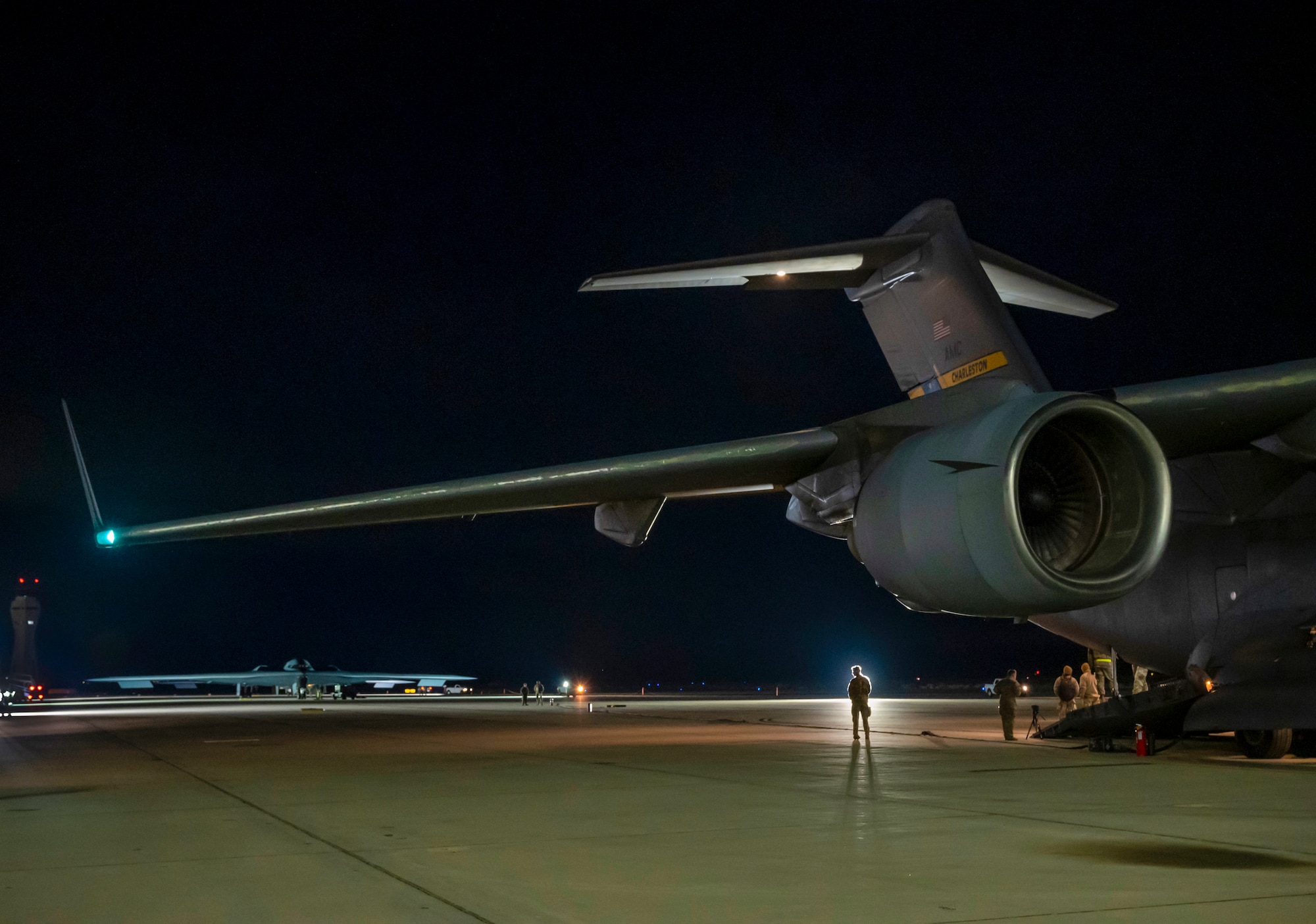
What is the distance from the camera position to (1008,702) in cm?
1736

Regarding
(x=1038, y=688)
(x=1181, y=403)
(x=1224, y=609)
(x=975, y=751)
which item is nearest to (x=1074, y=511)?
(x=1181, y=403)

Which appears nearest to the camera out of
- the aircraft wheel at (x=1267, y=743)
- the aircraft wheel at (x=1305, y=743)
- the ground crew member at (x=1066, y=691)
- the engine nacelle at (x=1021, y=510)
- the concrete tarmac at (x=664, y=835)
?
the concrete tarmac at (x=664, y=835)

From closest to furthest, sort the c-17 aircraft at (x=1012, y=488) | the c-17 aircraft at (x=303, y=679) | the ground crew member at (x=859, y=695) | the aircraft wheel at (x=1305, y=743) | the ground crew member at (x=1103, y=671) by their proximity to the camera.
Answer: the c-17 aircraft at (x=1012, y=488) → the aircraft wheel at (x=1305, y=743) → the ground crew member at (x=859, y=695) → the ground crew member at (x=1103, y=671) → the c-17 aircraft at (x=303, y=679)

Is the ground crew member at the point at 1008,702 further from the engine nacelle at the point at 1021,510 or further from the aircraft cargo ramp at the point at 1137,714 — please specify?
the engine nacelle at the point at 1021,510

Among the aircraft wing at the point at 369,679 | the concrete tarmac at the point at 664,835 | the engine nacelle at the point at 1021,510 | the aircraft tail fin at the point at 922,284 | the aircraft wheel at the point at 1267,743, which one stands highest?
the aircraft tail fin at the point at 922,284

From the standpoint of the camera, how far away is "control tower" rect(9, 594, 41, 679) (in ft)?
198

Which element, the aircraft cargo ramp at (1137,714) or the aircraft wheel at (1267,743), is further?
the aircraft cargo ramp at (1137,714)

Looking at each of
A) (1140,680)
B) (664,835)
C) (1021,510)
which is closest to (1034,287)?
(1021,510)

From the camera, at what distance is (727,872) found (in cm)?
662

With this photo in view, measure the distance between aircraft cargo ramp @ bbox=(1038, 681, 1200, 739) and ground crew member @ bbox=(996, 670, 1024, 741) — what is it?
5.71ft

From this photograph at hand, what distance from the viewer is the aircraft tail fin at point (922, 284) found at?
10188 mm

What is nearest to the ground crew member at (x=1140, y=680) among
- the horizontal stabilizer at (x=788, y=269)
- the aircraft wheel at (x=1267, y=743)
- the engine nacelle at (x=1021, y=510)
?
→ the aircraft wheel at (x=1267, y=743)

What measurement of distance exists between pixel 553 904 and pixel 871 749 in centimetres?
1053

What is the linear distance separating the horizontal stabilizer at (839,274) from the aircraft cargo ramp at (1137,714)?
3.97 metres
